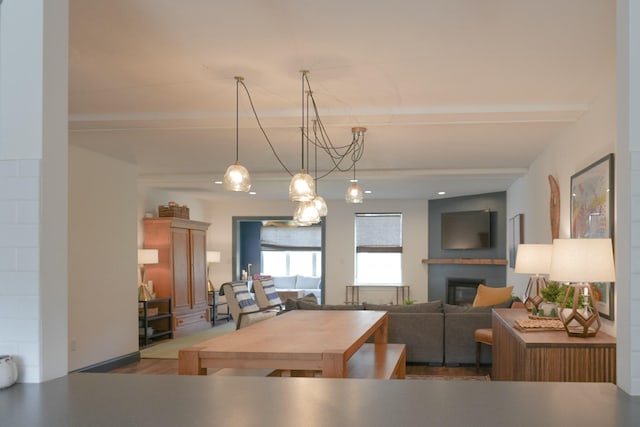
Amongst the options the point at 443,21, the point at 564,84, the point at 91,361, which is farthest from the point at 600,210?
the point at 91,361

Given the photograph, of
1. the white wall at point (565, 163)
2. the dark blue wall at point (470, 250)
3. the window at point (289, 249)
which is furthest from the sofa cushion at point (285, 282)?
the white wall at point (565, 163)

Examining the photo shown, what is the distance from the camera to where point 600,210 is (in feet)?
A: 12.5

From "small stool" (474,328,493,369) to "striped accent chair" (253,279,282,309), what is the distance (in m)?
2.73

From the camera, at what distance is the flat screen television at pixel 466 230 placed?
409 inches

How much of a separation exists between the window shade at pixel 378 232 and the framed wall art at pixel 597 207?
7.54 m

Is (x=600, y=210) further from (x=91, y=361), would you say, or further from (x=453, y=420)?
(x=91, y=361)

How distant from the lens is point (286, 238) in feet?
45.9

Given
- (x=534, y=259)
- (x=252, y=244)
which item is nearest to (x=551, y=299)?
(x=534, y=259)

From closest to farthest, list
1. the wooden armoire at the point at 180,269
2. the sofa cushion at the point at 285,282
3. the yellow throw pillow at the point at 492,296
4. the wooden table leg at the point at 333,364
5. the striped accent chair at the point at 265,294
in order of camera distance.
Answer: the wooden table leg at the point at 333,364 → the yellow throw pillow at the point at 492,296 → the striped accent chair at the point at 265,294 → the wooden armoire at the point at 180,269 → the sofa cushion at the point at 285,282

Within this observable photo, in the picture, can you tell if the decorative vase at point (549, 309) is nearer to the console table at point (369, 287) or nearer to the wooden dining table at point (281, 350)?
the wooden dining table at point (281, 350)

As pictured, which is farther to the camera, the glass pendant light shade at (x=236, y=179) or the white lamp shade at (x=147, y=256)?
→ the white lamp shade at (x=147, y=256)

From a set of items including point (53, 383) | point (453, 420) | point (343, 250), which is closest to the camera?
point (453, 420)

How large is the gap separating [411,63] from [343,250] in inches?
347

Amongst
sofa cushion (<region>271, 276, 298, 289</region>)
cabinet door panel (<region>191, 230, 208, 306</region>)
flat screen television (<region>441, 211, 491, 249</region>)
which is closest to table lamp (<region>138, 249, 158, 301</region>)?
cabinet door panel (<region>191, 230, 208, 306</region>)
